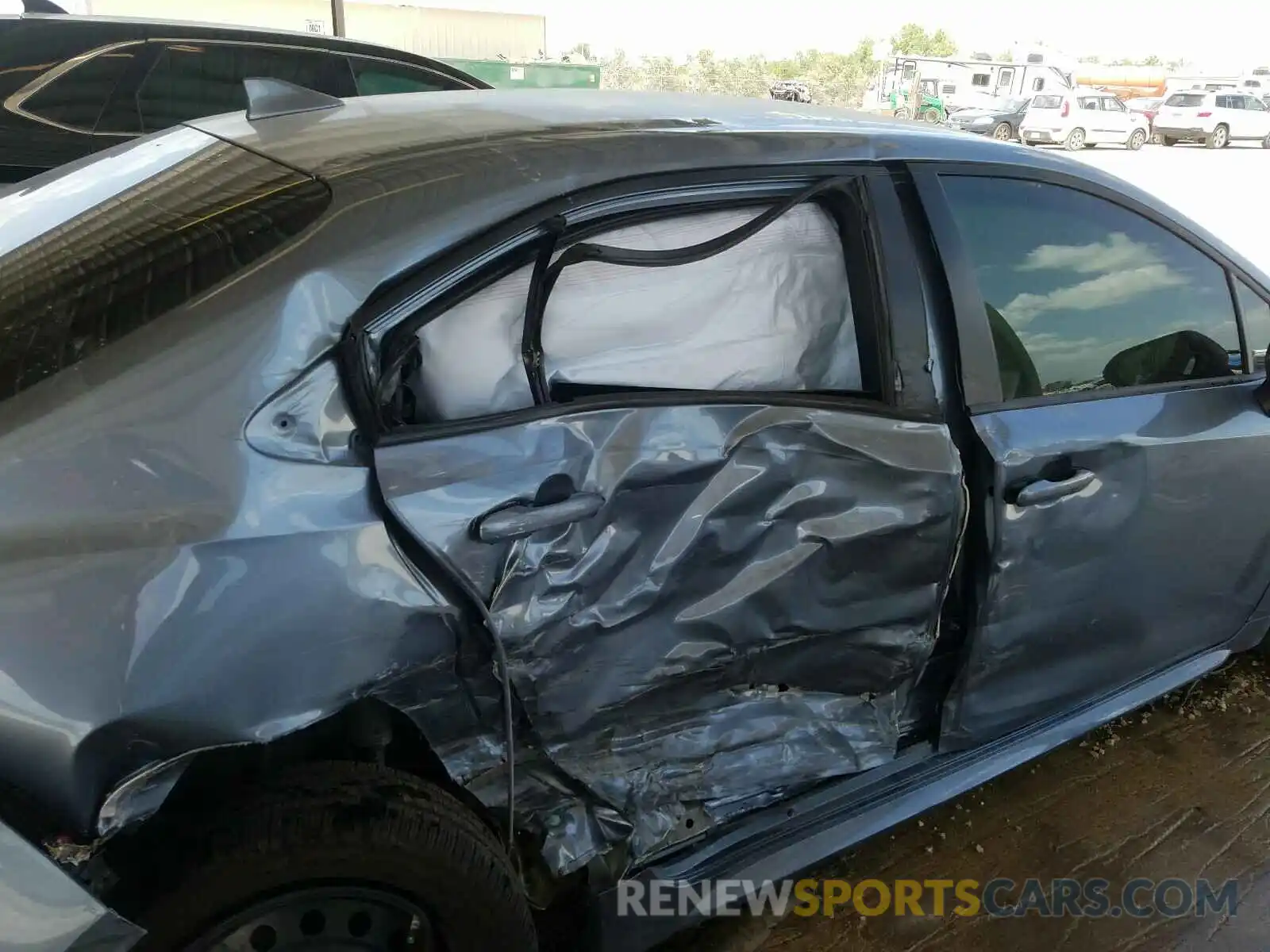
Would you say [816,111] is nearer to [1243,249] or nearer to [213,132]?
[213,132]

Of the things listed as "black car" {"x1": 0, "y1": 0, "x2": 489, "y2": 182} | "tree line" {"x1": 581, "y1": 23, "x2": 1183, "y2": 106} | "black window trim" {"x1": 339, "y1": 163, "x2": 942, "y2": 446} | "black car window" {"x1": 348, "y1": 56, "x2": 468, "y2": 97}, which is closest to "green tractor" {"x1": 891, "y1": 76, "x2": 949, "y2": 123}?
"tree line" {"x1": 581, "y1": 23, "x2": 1183, "y2": 106}

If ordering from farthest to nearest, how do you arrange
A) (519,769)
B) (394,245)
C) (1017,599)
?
(1017,599) → (519,769) → (394,245)

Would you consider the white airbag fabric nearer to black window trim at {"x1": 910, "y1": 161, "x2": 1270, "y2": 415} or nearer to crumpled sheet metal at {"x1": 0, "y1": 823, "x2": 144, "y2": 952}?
black window trim at {"x1": 910, "y1": 161, "x2": 1270, "y2": 415}

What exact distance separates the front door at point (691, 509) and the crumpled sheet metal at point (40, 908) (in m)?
A: 0.58

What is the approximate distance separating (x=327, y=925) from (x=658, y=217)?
Result: 122 centimetres

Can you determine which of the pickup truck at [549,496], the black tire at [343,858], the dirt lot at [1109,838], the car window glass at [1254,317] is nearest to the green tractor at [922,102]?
the car window glass at [1254,317]

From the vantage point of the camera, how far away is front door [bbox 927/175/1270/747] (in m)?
1.85

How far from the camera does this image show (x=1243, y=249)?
8.93 m

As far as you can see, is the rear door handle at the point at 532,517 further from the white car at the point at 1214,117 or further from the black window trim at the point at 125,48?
the white car at the point at 1214,117

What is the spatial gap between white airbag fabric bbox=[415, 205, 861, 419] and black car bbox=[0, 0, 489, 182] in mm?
2816

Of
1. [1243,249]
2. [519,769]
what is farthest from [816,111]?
[1243,249]

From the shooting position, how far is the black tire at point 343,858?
1188 millimetres

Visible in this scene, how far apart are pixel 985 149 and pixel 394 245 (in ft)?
4.21

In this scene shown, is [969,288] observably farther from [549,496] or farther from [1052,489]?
[549,496]
